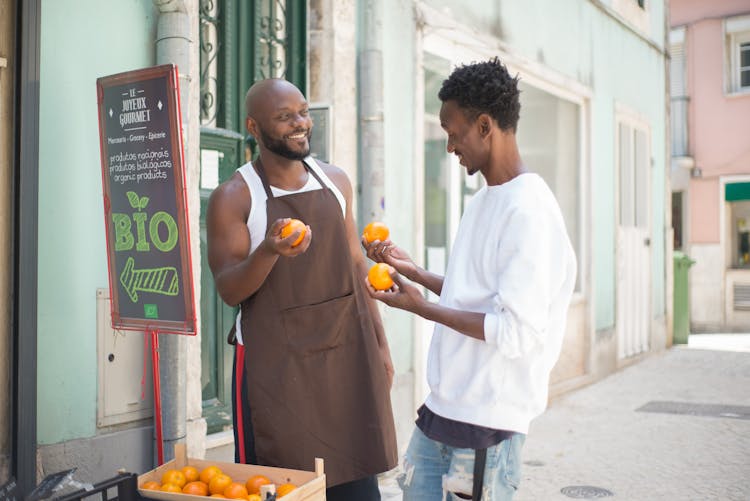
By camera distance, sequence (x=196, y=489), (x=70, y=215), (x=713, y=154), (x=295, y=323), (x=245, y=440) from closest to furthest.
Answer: (x=196, y=489) < (x=295, y=323) < (x=245, y=440) < (x=70, y=215) < (x=713, y=154)

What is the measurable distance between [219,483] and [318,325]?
0.59m

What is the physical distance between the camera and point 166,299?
3309 mm

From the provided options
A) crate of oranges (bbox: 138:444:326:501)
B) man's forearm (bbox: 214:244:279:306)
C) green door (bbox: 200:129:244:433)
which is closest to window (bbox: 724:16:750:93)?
green door (bbox: 200:129:244:433)

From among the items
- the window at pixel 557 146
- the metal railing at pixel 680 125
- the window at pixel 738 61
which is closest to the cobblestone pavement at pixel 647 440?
the window at pixel 557 146

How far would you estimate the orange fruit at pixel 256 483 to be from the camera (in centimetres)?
267

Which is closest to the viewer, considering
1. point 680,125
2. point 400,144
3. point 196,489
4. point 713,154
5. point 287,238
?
point 287,238

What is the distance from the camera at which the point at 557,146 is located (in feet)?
32.8

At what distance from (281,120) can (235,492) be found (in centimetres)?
121

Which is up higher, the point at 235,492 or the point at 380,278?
the point at 380,278

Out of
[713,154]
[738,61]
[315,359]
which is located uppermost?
[738,61]

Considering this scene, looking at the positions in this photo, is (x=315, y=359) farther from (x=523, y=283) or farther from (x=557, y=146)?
(x=557, y=146)

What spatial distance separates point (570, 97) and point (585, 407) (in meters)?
3.43

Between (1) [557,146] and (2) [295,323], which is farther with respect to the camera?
(1) [557,146]

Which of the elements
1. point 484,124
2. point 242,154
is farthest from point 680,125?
point 484,124
